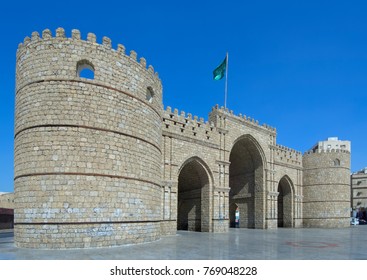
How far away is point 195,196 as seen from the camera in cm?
2148

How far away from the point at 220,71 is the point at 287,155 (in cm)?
997

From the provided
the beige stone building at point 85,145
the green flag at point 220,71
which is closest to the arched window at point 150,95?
the beige stone building at point 85,145

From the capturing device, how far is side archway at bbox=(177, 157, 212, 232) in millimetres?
20422

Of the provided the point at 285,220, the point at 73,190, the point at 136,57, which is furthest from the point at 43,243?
the point at 285,220

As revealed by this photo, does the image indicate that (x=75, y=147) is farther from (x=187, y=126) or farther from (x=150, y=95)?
(x=187, y=126)

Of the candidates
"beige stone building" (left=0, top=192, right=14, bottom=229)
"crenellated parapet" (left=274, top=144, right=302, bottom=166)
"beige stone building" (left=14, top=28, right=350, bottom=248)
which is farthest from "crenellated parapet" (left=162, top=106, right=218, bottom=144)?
"beige stone building" (left=0, top=192, right=14, bottom=229)

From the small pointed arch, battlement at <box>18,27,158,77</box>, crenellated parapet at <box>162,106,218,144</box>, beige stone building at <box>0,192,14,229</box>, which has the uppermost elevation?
battlement at <box>18,27,158,77</box>

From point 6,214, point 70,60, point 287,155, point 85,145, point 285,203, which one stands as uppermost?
point 70,60

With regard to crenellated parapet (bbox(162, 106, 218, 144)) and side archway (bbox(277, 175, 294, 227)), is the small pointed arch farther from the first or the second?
crenellated parapet (bbox(162, 106, 218, 144))

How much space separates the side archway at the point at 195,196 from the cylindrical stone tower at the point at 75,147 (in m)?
7.04

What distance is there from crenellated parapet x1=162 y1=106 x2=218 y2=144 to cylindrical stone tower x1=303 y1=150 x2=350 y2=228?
13397mm

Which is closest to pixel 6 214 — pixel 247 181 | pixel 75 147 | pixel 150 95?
pixel 150 95

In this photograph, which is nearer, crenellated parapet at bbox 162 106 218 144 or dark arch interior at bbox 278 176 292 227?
crenellated parapet at bbox 162 106 218 144
